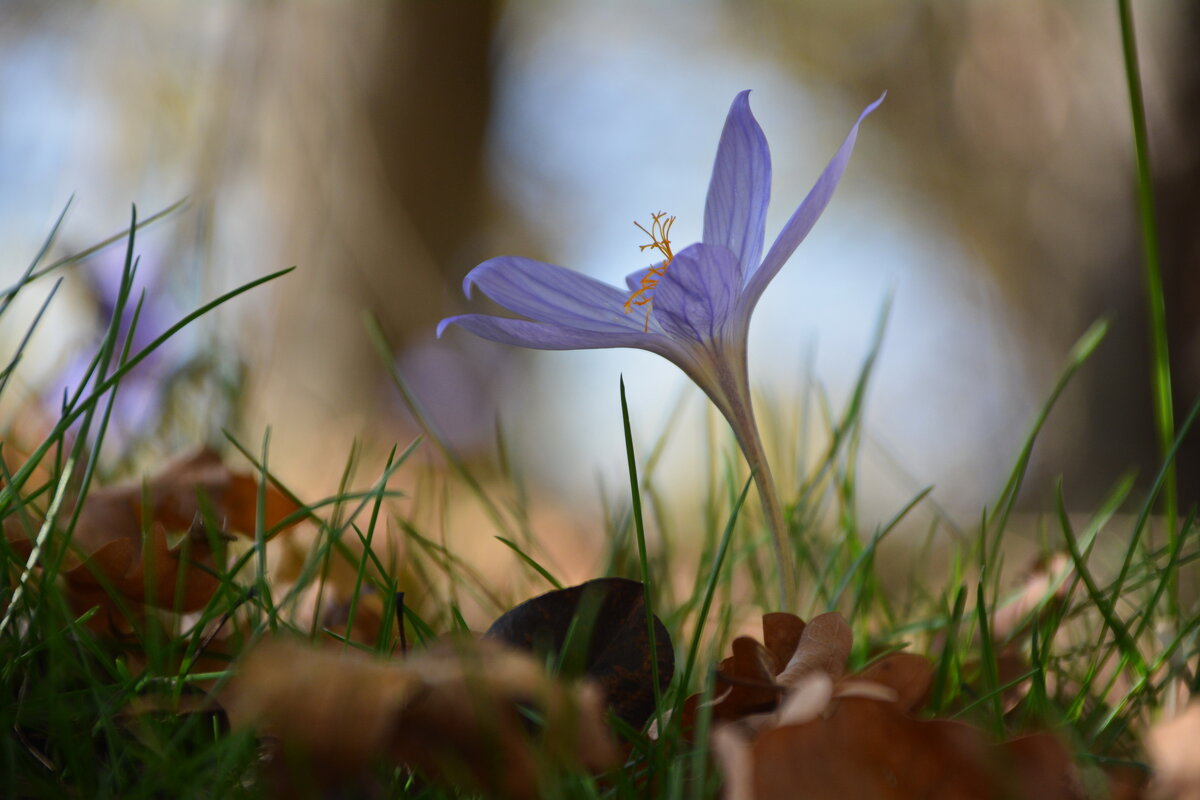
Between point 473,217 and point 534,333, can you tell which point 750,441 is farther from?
point 473,217

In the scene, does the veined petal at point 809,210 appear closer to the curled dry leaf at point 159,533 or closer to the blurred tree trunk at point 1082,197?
the curled dry leaf at point 159,533

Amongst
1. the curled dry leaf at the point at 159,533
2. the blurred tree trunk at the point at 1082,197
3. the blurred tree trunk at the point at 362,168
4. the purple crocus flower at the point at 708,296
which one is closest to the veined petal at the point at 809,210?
the purple crocus flower at the point at 708,296

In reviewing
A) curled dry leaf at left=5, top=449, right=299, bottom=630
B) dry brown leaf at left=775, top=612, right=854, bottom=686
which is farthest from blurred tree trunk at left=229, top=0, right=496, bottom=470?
dry brown leaf at left=775, top=612, right=854, bottom=686

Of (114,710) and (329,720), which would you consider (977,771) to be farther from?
(114,710)

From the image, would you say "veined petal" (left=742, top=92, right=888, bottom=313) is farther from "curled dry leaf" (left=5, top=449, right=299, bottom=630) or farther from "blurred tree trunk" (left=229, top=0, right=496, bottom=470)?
"blurred tree trunk" (left=229, top=0, right=496, bottom=470)

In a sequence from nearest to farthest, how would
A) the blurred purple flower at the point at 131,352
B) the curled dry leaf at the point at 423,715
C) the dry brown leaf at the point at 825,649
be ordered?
the curled dry leaf at the point at 423,715 < the dry brown leaf at the point at 825,649 < the blurred purple flower at the point at 131,352

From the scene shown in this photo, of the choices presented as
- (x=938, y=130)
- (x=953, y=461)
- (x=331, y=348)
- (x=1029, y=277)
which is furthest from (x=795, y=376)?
(x=331, y=348)
